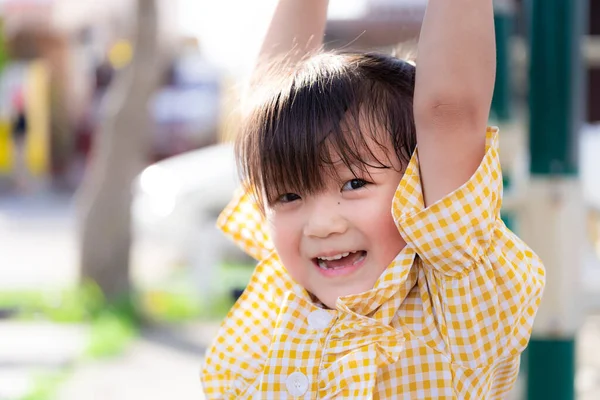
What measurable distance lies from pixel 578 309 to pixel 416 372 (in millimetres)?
937

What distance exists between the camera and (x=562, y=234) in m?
2.10

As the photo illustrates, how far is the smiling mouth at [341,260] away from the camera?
4.42 ft

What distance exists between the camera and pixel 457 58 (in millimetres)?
1209

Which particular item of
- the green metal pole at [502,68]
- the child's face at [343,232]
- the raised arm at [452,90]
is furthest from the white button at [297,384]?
the green metal pole at [502,68]

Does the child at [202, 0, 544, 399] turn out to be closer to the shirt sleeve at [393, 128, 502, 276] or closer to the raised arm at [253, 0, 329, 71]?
the shirt sleeve at [393, 128, 502, 276]

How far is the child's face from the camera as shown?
4.30 feet

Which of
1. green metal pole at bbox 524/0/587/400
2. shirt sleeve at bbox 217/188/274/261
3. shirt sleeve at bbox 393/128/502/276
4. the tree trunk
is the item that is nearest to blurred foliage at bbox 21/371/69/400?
the tree trunk

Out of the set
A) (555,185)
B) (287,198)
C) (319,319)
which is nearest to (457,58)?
(287,198)

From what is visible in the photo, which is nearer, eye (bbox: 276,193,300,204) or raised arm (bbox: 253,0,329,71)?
eye (bbox: 276,193,300,204)

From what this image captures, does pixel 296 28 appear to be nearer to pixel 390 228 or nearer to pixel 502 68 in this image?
pixel 390 228

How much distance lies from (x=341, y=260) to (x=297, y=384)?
0.66ft

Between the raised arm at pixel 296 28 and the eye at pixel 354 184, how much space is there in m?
0.40

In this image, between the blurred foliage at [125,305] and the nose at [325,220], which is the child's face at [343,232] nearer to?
the nose at [325,220]

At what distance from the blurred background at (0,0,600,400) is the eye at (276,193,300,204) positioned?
34 cm
